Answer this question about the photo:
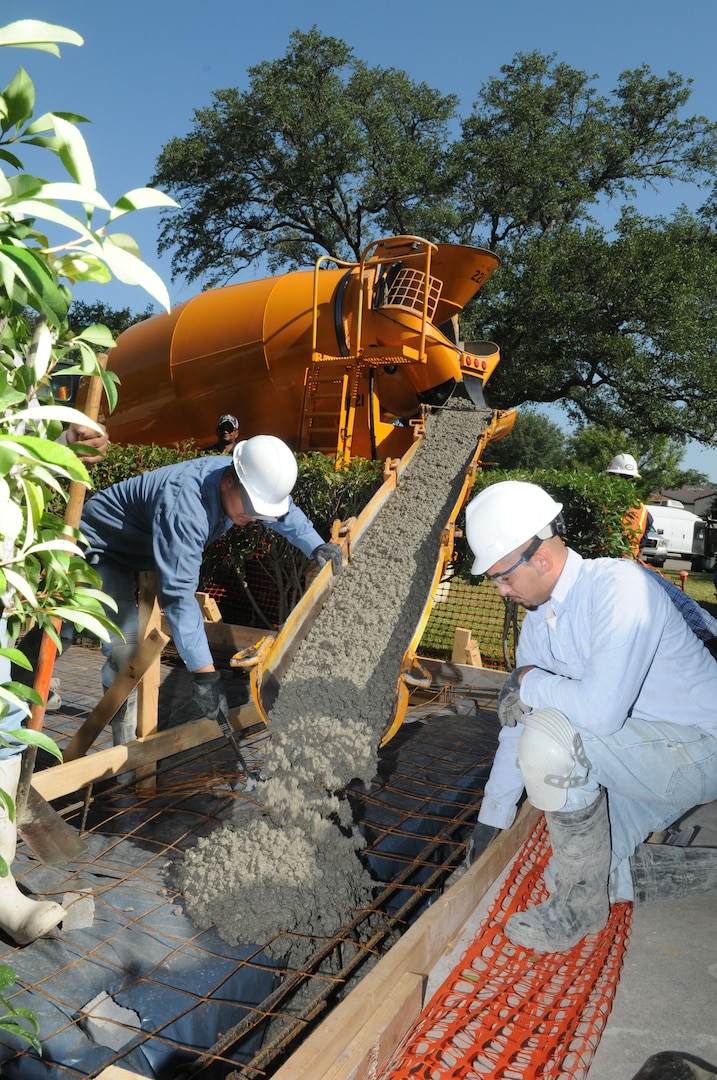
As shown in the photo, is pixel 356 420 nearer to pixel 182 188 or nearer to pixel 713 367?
pixel 713 367

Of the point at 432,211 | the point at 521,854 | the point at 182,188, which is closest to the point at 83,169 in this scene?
the point at 521,854

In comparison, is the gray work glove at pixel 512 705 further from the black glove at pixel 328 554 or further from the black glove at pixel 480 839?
the black glove at pixel 328 554

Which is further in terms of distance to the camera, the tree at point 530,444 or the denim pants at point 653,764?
the tree at point 530,444

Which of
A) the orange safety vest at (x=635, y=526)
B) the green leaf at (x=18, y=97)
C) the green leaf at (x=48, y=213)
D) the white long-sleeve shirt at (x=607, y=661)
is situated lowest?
the white long-sleeve shirt at (x=607, y=661)

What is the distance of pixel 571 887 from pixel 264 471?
2349 mm

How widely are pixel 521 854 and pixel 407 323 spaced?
202 inches

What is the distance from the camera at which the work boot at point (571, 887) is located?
8.38ft

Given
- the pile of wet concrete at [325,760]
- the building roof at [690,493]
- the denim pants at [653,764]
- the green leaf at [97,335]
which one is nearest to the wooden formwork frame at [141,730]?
the pile of wet concrete at [325,760]

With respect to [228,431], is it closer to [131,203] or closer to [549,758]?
[549,758]

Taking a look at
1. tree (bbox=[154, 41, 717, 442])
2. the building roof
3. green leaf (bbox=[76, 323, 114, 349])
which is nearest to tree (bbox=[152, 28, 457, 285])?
tree (bbox=[154, 41, 717, 442])

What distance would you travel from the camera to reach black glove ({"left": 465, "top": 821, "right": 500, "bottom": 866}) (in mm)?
2887

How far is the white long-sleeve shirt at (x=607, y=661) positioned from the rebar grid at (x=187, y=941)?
0.70 meters

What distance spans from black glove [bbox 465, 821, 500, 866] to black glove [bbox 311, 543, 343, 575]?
7.13 ft

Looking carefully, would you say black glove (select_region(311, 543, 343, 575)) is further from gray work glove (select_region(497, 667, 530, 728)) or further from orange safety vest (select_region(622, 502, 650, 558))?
orange safety vest (select_region(622, 502, 650, 558))
